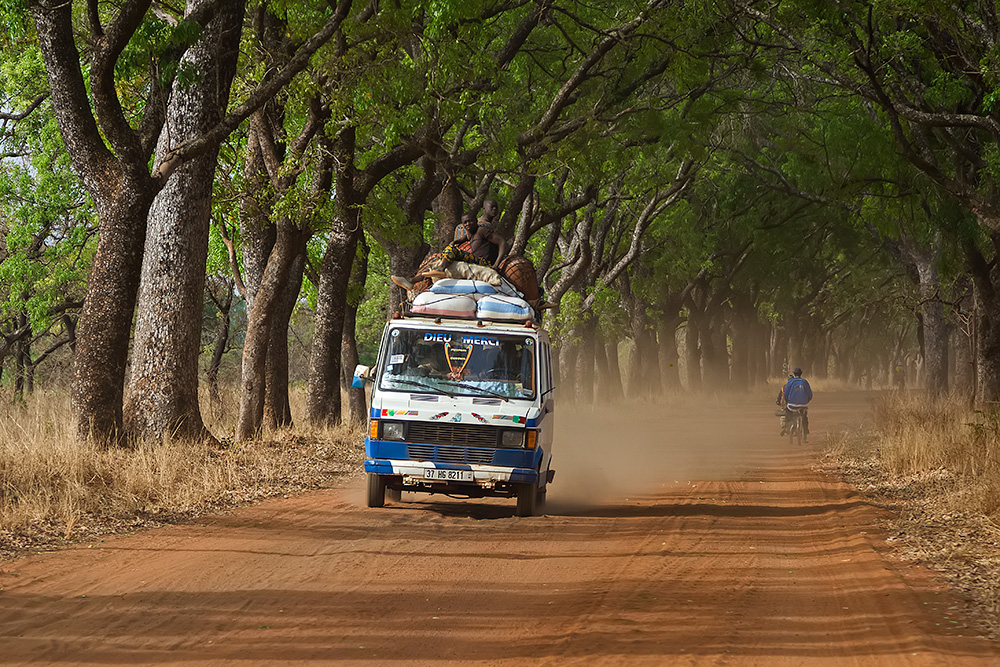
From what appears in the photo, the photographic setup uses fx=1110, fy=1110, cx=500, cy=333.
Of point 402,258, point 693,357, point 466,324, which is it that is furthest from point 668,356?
point 466,324

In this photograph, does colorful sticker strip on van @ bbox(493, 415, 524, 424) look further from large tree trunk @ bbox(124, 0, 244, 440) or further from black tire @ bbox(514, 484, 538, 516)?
large tree trunk @ bbox(124, 0, 244, 440)

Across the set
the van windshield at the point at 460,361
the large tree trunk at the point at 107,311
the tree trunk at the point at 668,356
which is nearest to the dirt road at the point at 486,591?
the van windshield at the point at 460,361

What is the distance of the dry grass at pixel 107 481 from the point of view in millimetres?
10164

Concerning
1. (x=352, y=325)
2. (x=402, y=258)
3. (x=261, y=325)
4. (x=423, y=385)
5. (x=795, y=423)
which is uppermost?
(x=402, y=258)

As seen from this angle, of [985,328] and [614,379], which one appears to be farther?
[614,379]

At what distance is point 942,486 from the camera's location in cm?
1412

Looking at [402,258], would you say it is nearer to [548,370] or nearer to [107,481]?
[548,370]

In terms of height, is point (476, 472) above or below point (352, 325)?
below

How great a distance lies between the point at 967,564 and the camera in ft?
31.2

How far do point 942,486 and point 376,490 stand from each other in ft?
23.6

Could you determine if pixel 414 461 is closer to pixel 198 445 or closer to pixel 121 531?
pixel 121 531

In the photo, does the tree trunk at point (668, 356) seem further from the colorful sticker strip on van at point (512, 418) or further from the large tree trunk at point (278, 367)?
the colorful sticker strip on van at point (512, 418)

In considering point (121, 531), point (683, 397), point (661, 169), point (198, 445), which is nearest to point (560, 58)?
point (661, 169)

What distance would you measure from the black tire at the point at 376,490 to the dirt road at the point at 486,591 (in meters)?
0.17
